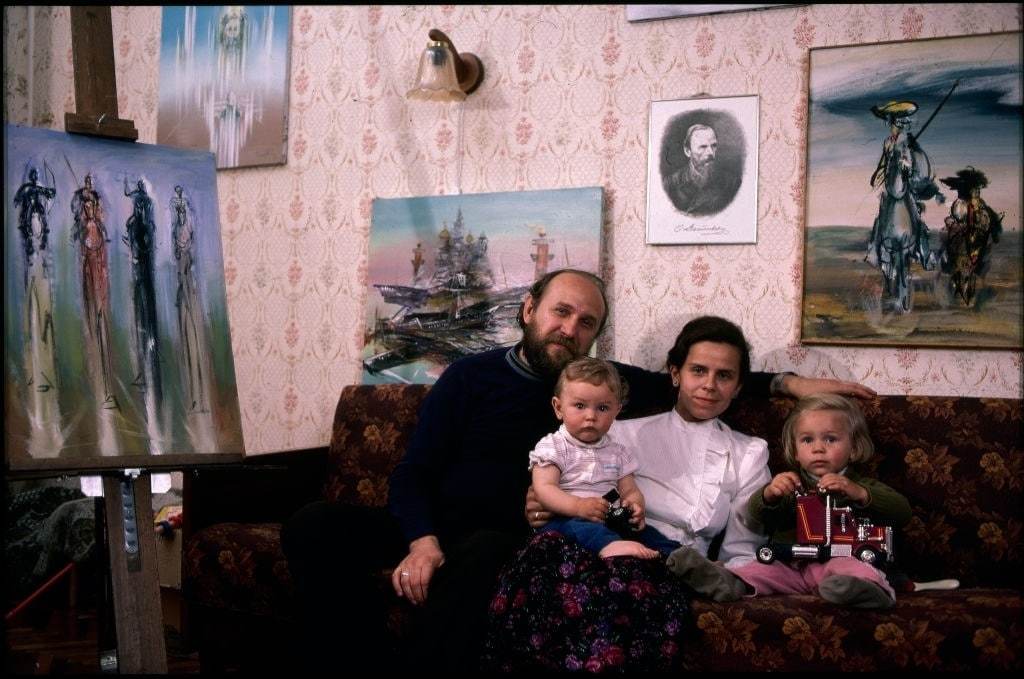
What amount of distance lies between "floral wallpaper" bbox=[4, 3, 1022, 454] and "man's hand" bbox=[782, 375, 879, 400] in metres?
0.31

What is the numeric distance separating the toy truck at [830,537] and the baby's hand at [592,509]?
397 mm

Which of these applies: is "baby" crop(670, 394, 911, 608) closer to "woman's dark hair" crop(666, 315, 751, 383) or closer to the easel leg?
"woman's dark hair" crop(666, 315, 751, 383)

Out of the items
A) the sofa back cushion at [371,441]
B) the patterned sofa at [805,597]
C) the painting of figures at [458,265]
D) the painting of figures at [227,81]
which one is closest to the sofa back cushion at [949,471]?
the patterned sofa at [805,597]

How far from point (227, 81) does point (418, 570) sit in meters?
2.55

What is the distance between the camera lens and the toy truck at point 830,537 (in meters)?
2.15

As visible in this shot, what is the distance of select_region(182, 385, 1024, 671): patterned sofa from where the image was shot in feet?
6.18

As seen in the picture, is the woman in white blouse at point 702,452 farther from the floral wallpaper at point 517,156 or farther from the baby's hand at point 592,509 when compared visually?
the floral wallpaper at point 517,156

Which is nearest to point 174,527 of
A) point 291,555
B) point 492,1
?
point 291,555

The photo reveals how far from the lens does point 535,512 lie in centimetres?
235

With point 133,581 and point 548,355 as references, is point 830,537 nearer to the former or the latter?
point 548,355

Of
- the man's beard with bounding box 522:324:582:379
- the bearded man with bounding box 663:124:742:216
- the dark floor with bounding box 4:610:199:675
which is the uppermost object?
the bearded man with bounding box 663:124:742:216

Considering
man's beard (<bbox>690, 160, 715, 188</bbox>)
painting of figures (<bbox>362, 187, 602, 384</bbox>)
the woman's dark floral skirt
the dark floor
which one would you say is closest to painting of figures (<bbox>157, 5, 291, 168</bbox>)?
painting of figures (<bbox>362, 187, 602, 384</bbox>)


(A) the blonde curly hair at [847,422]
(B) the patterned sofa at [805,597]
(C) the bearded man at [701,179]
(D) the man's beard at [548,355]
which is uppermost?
(C) the bearded man at [701,179]

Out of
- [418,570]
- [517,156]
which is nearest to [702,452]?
[418,570]
